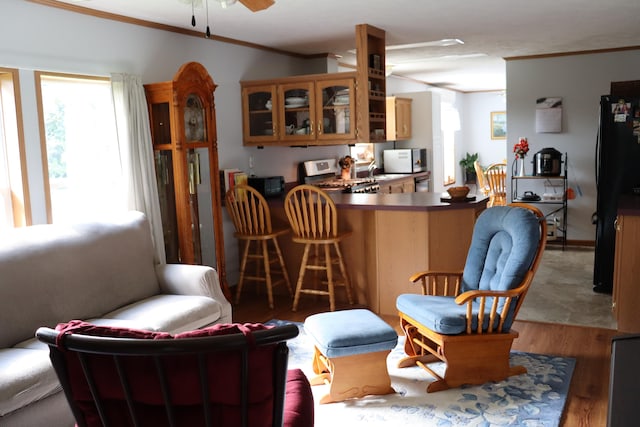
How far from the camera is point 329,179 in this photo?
6.98 m

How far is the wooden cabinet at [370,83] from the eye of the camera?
16.6 ft

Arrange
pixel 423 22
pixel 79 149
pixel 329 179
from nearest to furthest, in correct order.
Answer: pixel 79 149
pixel 423 22
pixel 329 179

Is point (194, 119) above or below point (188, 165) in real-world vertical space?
above

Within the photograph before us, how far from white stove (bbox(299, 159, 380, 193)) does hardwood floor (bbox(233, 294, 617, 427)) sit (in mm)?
1626

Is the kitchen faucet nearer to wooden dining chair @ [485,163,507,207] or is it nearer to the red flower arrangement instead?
wooden dining chair @ [485,163,507,207]

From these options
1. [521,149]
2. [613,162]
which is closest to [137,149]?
[613,162]

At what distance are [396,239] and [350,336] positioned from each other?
66.9 inches

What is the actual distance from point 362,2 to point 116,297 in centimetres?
246

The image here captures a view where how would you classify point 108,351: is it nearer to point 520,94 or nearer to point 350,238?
point 350,238

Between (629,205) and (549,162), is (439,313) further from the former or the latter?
(549,162)

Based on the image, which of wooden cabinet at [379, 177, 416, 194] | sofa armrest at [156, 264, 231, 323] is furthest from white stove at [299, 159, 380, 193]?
sofa armrest at [156, 264, 231, 323]

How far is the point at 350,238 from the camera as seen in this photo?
16.1 feet

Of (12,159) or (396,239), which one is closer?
(12,159)

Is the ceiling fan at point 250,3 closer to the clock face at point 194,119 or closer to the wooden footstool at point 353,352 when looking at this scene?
the wooden footstool at point 353,352
